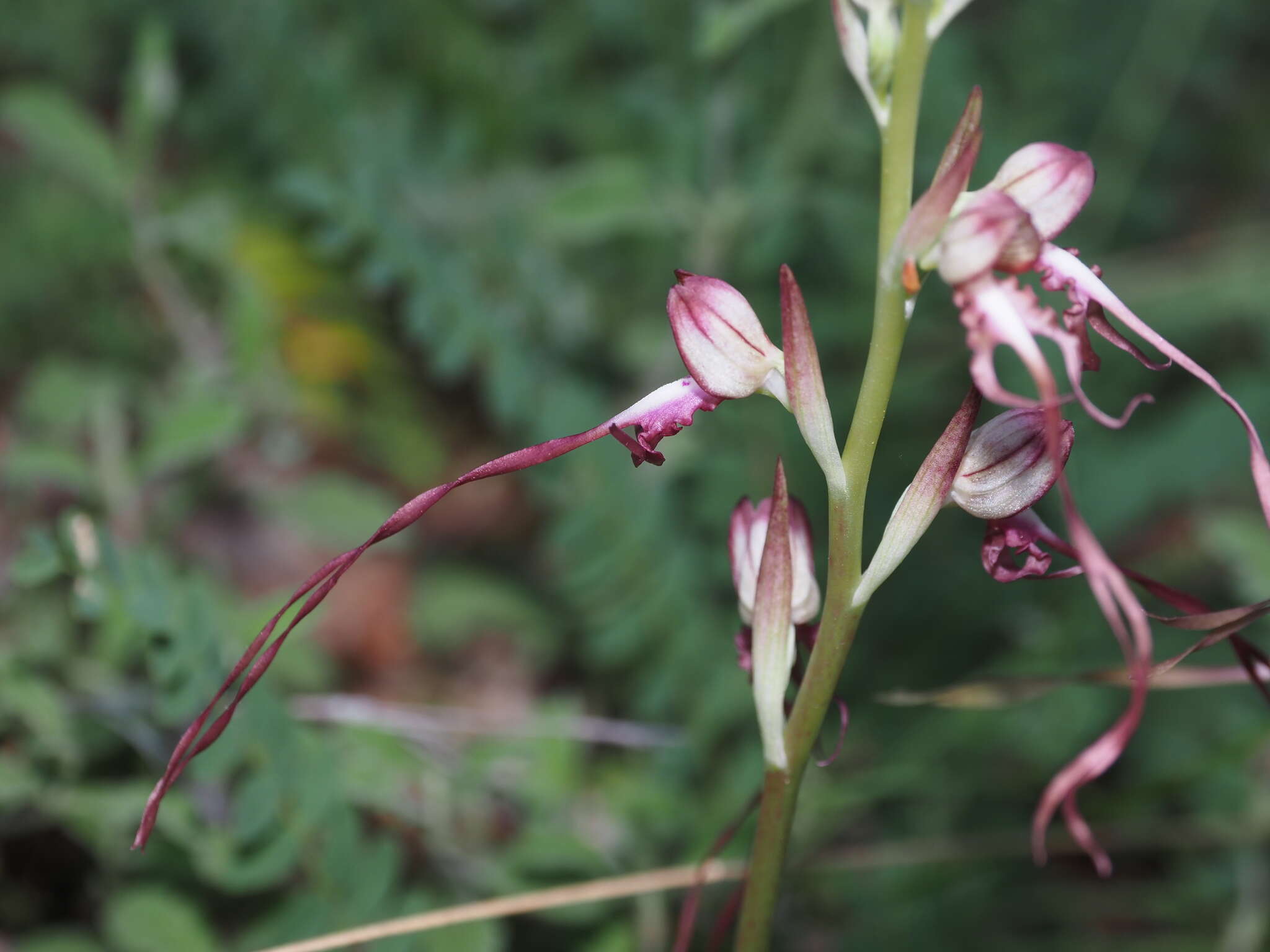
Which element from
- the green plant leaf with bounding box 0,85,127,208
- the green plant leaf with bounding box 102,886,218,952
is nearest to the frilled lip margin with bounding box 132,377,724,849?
the green plant leaf with bounding box 102,886,218,952

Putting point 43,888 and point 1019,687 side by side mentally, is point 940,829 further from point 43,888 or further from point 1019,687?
point 43,888

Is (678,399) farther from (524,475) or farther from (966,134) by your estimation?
(524,475)

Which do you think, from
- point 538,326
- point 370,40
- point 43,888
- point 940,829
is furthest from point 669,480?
point 370,40

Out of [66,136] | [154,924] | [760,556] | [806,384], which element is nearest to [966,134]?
[806,384]

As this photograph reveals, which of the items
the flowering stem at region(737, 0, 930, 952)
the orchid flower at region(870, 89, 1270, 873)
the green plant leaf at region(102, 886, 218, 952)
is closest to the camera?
the orchid flower at region(870, 89, 1270, 873)

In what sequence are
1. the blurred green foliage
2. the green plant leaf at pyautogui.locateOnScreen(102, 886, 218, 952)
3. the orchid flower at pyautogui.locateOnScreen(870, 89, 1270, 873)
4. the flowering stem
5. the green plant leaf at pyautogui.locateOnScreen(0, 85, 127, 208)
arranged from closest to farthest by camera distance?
the orchid flower at pyautogui.locateOnScreen(870, 89, 1270, 873)
the flowering stem
the green plant leaf at pyautogui.locateOnScreen(102, 886, 218, 952)
the blurred green foliage
the green plant leaf at pyautogui.locateOnScreen(0, 85, 127, 208)

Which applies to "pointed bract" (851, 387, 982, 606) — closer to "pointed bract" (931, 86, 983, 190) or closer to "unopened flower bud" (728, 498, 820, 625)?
"unopened flower bud" (728, 498, 820, 625)
